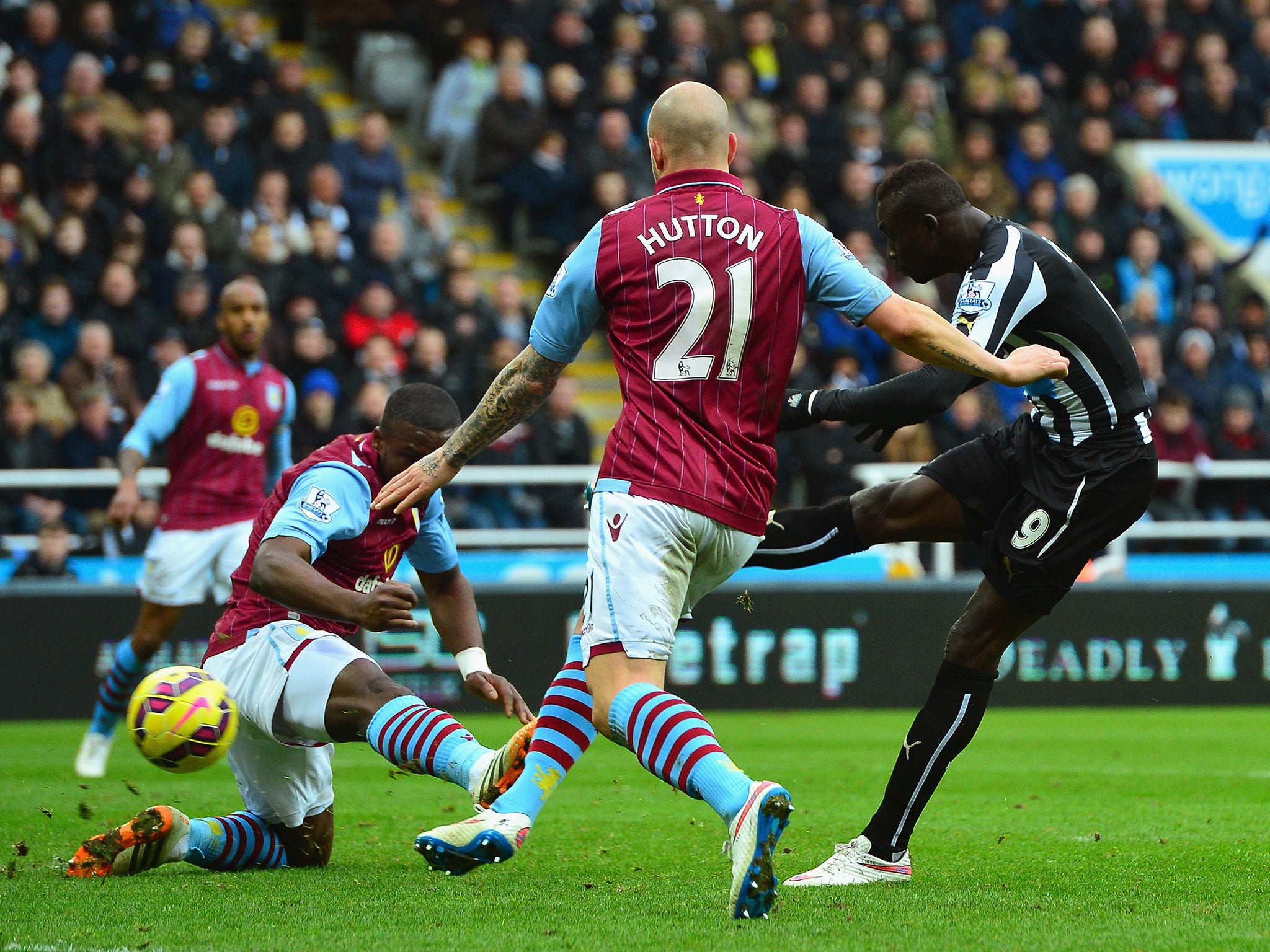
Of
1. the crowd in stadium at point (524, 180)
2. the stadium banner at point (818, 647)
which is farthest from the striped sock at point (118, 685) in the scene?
the crowd in stadium at point (524, 180)

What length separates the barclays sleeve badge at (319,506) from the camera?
5.02m

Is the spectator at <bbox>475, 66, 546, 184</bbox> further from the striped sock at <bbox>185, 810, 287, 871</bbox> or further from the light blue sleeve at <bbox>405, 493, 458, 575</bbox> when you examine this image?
the striped sock at <bbox>185, 810, 287, 871</bbox>

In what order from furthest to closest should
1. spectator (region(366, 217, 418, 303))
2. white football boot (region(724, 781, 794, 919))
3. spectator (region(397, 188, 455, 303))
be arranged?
1. spectator (region(397, 188, 455, 303))
2. spectator (region(366, 217, 418, 303))
3. white football boot (region(724, 781, 794, 919))

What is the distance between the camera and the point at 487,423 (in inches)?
184

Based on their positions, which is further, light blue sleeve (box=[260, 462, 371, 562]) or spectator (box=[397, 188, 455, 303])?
spectator (box=[397, 188, 455, 303])

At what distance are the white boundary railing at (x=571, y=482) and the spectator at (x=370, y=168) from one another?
322 centimetres

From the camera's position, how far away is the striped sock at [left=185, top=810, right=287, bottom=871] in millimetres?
5211

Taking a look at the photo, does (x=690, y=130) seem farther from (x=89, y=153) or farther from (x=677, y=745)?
(x=89, y=153)

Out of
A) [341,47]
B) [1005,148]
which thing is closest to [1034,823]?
[1005,148]

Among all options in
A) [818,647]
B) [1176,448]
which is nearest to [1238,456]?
[1176,448]

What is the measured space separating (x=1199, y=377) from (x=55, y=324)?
9633 mm

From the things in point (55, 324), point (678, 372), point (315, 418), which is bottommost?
point (315, 418)

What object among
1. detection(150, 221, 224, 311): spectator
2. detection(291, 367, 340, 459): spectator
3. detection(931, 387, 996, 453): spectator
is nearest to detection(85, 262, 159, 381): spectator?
detection(150, 221, 224, 311): spectator

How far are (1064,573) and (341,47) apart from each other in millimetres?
13186
